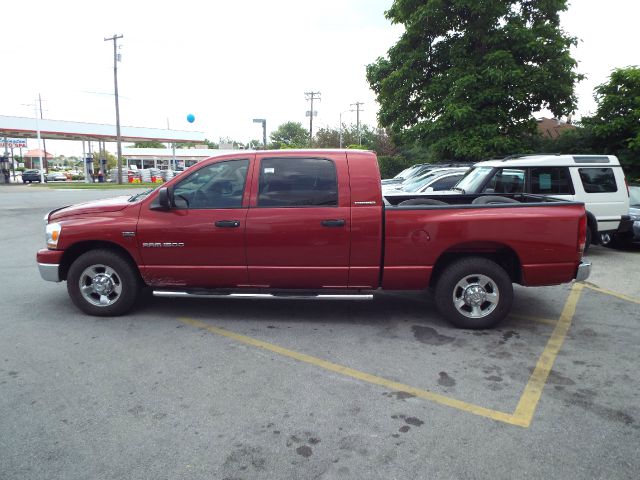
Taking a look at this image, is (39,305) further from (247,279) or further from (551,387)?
(551,387)

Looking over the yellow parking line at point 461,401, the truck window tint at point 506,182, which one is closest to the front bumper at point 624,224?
the truck window tint at point 506,182

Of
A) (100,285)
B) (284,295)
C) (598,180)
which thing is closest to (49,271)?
(100,285)

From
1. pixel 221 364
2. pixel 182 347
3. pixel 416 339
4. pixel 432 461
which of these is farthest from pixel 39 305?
pixel 432 461

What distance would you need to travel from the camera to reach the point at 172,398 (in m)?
3.54

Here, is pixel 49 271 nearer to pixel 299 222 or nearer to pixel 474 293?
pixel 299 222

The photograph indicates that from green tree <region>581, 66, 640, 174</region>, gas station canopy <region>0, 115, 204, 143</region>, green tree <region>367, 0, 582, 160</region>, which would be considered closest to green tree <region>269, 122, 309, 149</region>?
gas station canopy <region>0, 115, 204, 143</region>

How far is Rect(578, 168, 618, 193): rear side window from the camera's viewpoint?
9.00m

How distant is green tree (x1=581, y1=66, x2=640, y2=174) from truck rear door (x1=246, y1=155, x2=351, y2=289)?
43.6ft

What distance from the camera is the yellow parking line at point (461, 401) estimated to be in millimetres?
3371

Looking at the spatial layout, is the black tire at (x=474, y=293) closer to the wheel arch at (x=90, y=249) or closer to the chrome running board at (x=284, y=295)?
the chrome running board at (x=284, y=295)

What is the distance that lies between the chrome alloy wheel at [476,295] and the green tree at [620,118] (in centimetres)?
1236

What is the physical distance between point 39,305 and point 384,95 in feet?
56.5

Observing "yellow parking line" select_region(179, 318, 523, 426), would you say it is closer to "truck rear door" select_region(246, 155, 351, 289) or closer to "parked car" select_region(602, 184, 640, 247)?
"truck rear door" select_region(246, 155, 351, 289)

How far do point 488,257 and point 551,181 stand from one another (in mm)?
4629
